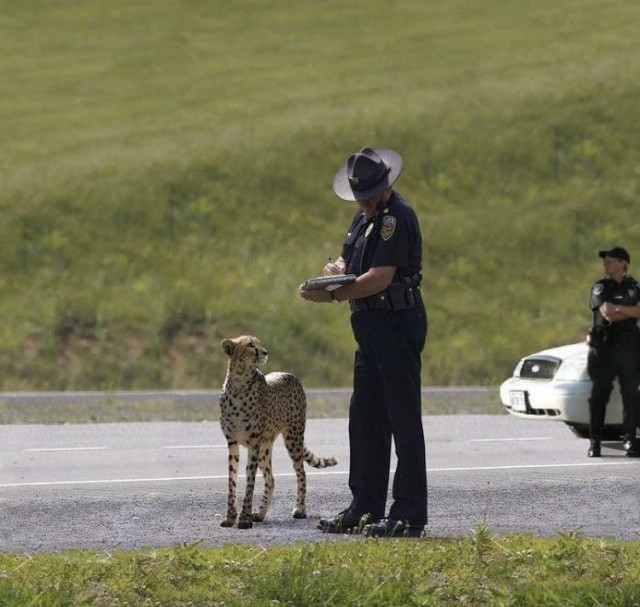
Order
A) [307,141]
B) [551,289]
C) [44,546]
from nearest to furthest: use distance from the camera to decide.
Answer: [44,546]
[551,289]
[307,141]

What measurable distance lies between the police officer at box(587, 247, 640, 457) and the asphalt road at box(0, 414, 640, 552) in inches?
12.5

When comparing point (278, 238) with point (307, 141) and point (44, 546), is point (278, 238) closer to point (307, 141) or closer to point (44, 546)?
point (307, 141)

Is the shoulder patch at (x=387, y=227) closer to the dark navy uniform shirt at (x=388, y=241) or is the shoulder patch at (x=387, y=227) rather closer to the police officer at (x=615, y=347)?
the dark navy uniform shirt at (x=388, y=241)

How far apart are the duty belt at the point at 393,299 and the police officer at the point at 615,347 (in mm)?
5083

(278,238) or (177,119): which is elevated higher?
(177,119)

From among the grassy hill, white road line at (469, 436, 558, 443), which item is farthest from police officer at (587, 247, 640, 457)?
the grassy hill

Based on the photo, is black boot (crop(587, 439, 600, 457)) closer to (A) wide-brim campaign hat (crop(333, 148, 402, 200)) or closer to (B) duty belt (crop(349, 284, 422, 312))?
(B) duty belt (crop(349, 284, 422, 312))

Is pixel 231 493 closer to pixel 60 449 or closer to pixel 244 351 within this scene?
pixel 244 351

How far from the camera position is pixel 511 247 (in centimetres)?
3872

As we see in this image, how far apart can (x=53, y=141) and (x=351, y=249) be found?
36.8m

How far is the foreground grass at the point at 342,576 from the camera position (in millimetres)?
6473

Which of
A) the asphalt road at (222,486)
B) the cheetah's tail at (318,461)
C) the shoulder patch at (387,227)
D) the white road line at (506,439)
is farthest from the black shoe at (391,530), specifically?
the white road line at (506,439)

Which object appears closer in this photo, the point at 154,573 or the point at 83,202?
the point at 154,573

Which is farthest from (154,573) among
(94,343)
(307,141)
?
(307,141)
